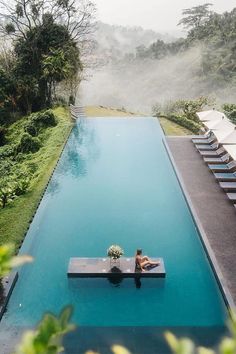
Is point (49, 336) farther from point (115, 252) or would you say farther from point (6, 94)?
point (6, 94)

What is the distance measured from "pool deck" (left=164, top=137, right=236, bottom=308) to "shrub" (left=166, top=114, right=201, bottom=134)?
6431 mm

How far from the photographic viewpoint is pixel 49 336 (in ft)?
3.74

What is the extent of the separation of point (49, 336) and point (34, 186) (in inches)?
567

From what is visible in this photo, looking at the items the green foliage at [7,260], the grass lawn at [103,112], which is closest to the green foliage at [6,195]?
the green foliage at [7,260]

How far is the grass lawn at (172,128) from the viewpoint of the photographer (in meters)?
24.2

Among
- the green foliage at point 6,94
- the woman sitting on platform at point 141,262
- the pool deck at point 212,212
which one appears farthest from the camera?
the green foliage at point 6,94

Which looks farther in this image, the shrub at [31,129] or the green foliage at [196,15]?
the green foliage at [196,15]

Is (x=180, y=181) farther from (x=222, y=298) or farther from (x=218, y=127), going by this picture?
(x=222, y=298)

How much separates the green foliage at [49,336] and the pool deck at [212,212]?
8.04 m

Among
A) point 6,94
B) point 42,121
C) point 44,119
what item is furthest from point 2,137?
point 6,94

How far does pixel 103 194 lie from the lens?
1451 cm

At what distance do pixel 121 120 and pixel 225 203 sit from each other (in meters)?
15.2

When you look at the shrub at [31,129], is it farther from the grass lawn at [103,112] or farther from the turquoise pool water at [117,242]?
the grass lawn at [103,112]

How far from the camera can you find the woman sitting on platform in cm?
930
